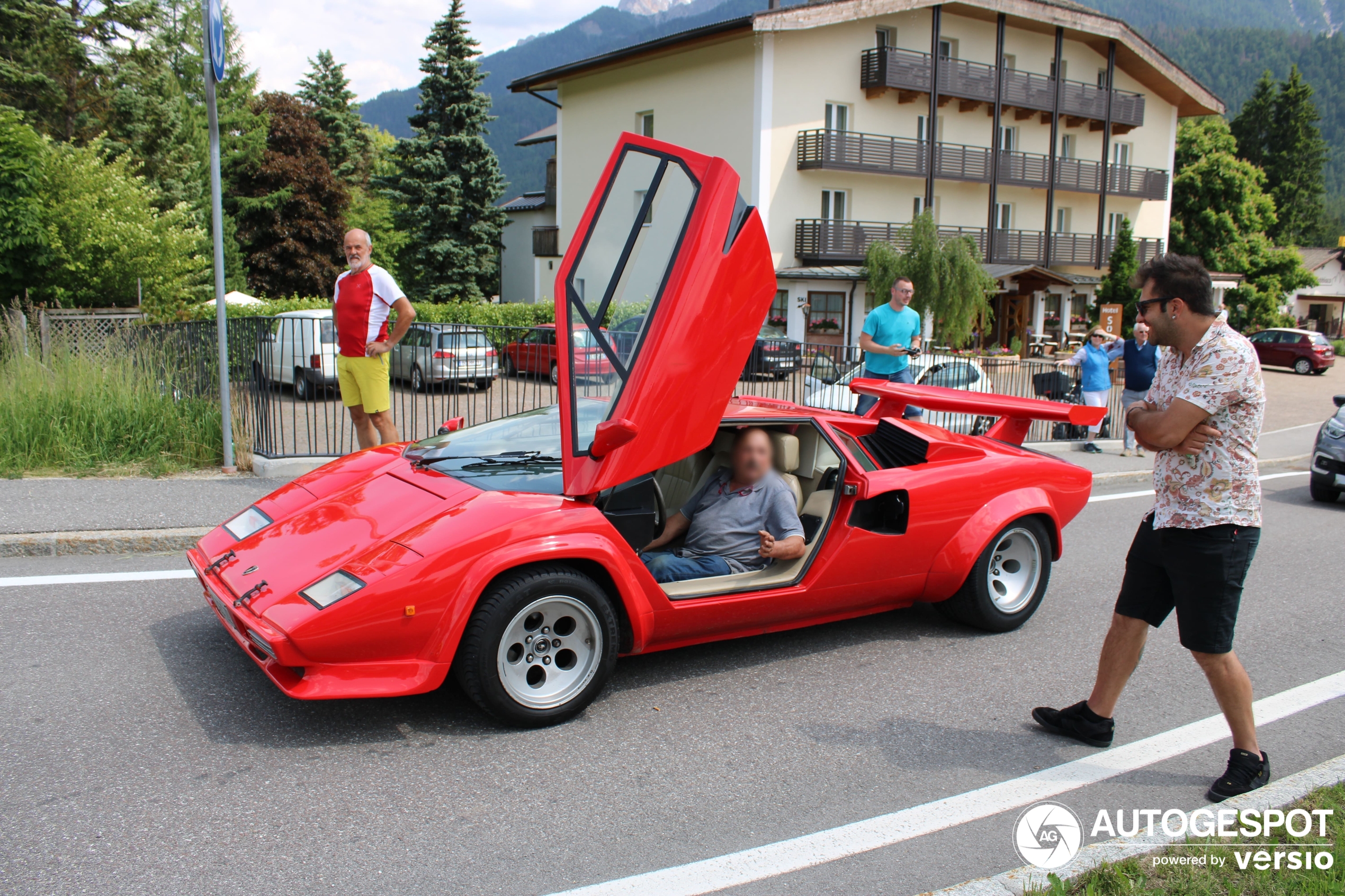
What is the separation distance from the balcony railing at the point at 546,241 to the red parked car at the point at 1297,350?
28537mm

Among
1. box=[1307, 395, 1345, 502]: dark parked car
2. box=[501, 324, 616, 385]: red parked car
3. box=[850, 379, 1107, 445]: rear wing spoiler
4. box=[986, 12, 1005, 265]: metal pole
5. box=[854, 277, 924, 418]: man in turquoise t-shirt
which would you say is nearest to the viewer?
box=[850, 379, 1107, 445]: rear wing spoiler

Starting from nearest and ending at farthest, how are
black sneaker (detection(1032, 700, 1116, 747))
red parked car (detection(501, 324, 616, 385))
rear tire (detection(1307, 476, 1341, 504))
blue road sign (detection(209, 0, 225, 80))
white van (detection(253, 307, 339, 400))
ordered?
black sneaker (detection(1032, 700, 1116, 747)), blue road sign (detection(209, 0, 225, 80)), white van (detection(253, 307, 339, 400)), red parked car (detection(501, 324, 616, 385)), rear tire (detection(1307, 476, 1341, 504))

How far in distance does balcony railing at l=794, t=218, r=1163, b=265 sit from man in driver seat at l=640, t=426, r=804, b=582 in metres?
26.8

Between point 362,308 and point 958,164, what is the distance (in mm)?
32279

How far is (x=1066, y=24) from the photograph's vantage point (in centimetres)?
3575

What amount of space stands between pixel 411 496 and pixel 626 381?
107cm

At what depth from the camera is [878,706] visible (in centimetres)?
409

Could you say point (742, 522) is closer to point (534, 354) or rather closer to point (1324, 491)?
point (534, 354)

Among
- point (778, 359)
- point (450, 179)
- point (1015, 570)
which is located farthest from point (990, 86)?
point (1015, 570)

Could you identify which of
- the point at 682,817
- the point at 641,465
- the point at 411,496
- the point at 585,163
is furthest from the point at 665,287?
the point at 585,163

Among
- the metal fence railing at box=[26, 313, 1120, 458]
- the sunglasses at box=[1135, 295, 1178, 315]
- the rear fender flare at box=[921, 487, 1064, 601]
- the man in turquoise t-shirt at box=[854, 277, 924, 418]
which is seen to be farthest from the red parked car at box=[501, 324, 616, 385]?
the sunglasses at box=[1135, 295, 1178, 315]

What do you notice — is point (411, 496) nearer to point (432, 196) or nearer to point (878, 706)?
point (878, 706)

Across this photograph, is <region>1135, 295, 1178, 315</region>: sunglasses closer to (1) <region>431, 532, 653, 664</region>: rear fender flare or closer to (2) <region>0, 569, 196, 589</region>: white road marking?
(1) <region>431, 532, 653, 664</region>: rear fender flare

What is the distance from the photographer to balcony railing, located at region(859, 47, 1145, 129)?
32250 millimetres
